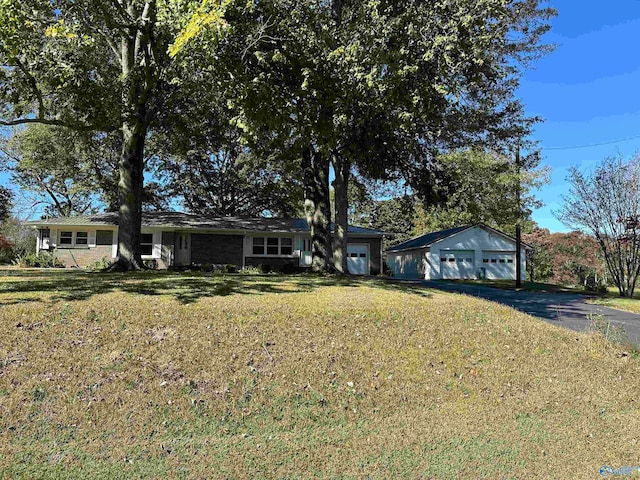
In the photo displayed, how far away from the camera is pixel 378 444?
4652 millimetres

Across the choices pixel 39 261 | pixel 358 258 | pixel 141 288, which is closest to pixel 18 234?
pixel 39 261

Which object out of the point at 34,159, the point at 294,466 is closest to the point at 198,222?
the point at 34,159

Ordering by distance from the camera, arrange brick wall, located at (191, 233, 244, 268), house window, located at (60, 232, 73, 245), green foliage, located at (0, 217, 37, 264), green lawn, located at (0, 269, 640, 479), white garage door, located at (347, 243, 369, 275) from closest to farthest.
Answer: green lawn, located at (0, 269, 640, 479) < house window, located at (60, 232, 73, 245) < brick wall, located at (191, 233, 244, 268) < white garage door, located at (347, 243, 369, 275) < green foliage, located at (0, 217, 37, 264)

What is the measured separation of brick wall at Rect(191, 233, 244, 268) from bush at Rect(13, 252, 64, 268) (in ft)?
22.8

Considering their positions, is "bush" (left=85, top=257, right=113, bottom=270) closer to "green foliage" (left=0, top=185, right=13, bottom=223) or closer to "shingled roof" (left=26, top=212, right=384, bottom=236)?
"shingled roof" (left=26, top=212, right=384, bottom=236)

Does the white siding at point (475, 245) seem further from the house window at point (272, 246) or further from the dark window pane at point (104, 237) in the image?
the dark window pane at point (104, 237)

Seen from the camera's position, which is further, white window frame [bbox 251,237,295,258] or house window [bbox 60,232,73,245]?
white window frame [bbox 251,237,295,258]

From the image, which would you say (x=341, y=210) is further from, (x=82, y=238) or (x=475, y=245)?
(x=475, y=245)

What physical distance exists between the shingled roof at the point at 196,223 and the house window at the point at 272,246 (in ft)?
2.79

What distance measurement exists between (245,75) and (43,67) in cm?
514

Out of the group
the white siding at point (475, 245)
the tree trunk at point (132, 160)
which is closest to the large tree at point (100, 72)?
the tree trunk at point (132, 160)

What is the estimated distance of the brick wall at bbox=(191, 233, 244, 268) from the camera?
2548 centimetres

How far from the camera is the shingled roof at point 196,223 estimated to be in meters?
24.3

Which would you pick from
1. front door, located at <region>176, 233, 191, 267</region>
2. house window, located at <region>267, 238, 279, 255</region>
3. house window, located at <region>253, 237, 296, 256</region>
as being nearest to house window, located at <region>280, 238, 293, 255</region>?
house window, located at <region>253, 237, 296, 256</region>
